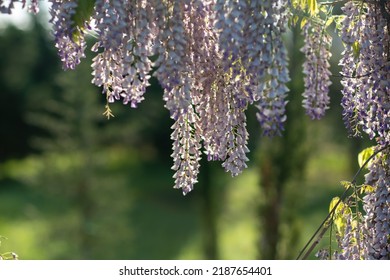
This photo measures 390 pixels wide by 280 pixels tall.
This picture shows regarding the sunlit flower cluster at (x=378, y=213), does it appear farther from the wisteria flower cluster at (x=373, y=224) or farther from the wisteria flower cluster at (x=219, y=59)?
the wisteria flower cluster at (x=219, y=59)

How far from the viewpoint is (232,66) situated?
322cm

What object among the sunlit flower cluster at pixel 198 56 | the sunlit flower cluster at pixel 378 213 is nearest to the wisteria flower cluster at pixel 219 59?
the sunlit flower cluster at pixel 198 56

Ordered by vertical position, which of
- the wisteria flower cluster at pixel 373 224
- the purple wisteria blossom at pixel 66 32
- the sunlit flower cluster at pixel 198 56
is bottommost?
the wisteria flower cluster at pixel 373 224

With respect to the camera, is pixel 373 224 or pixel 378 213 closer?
pixel 378 213

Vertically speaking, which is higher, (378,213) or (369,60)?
(369,60)

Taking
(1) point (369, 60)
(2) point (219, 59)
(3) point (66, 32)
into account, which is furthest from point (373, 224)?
(3) point (66, 32)

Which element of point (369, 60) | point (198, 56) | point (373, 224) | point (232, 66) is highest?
point (369, 60)

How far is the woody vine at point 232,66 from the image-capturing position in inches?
117

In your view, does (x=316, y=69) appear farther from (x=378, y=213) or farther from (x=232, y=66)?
(x=378, y=213)

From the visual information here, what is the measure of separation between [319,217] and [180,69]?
26208 mm

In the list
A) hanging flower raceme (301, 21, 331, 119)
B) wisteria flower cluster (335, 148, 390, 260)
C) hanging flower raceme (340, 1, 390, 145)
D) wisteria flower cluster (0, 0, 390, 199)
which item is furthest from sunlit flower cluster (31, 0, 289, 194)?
wisteria flower cluster (335, 148, 390, 260)

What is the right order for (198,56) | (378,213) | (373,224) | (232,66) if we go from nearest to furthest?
(232,66)
(198,56)
(378,213)
(373,224)
